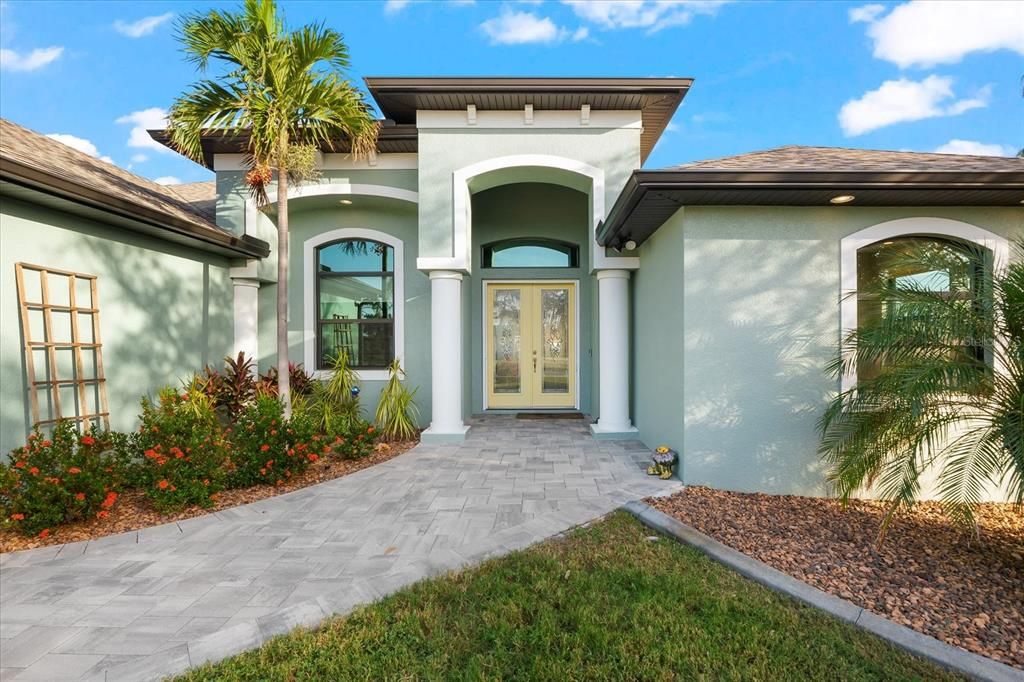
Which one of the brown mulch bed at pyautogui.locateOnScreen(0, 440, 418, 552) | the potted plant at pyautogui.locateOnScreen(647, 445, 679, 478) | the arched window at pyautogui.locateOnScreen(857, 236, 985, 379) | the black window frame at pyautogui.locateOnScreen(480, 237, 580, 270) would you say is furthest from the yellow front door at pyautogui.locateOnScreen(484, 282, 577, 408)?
the arched window at pyautogui.locateOnScreen(857, 236, 985, 379)

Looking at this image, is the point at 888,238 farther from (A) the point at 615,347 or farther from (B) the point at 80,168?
(B) the point at 80,168

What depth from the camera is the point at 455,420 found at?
7.51 meters

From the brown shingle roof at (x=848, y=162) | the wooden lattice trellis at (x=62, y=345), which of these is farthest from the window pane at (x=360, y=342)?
the brown shingle roof at (x=848, y=162)

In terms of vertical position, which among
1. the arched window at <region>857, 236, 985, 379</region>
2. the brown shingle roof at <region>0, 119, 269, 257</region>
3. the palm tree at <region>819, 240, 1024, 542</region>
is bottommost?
the palm tree at <region>819, 240, 1024, 542</region>

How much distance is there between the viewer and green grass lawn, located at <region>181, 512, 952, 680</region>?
2293mm

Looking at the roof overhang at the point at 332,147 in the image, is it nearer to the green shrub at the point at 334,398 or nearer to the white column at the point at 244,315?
the white column at the point at 244,315

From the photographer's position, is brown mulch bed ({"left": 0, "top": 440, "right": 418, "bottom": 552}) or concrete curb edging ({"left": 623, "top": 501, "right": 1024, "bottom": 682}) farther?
brown mulch bed ({"left": 0, "top": 440, "right": 418, "bottom": 552})

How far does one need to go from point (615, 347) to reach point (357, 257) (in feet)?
16.7

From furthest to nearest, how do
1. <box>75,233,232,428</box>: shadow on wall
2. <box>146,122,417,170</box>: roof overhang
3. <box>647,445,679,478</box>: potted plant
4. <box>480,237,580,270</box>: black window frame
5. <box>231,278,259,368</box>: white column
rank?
<box>480,237,580,270</box>: black window frame → <box>231,278,259,368</box>: white column → <box>146,122,417,170</box>: roof overhang → <box>75,233,232,428</box>: shadow on wall → <box>647,445,679,478</box>: potted plant

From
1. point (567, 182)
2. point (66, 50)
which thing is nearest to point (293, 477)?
point (567, 182)

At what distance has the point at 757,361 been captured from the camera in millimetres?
5055

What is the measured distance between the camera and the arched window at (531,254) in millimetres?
9922

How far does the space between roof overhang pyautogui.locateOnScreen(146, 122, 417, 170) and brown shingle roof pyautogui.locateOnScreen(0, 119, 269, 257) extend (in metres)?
0.87

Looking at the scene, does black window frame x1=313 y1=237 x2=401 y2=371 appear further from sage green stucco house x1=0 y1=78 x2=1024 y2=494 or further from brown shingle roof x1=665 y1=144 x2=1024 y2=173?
brown shingle roof x1=665 y1=144 x2=1024 y2=173
